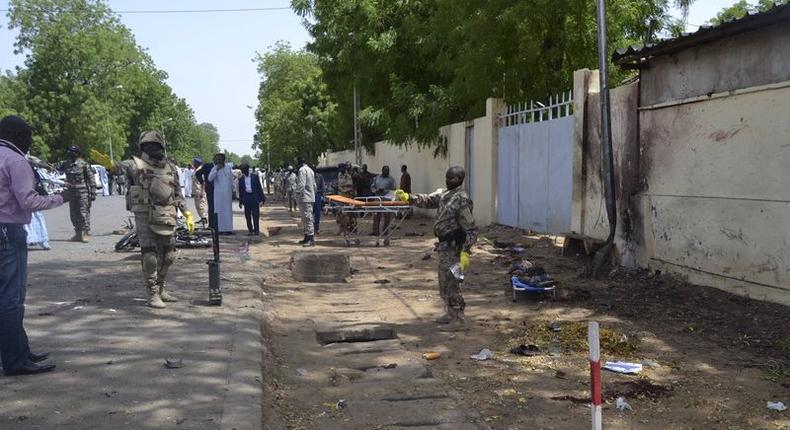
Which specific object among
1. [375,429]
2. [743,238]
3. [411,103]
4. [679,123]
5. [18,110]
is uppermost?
[18,110]

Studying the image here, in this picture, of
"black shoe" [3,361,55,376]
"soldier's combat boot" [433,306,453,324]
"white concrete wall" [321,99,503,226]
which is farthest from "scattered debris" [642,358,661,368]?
"white concrete wall" [321,99,503,226]

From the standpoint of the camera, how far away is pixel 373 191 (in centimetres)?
1719

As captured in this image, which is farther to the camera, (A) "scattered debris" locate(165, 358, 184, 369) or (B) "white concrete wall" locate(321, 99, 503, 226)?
(B) "white concrete wall" locate(321, 99, 503, 226)

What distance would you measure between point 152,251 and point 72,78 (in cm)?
5748

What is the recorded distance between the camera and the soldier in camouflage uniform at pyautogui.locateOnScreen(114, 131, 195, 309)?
7.14 metres

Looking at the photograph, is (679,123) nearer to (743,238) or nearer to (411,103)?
(743,238)

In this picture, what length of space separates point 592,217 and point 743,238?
3.38m

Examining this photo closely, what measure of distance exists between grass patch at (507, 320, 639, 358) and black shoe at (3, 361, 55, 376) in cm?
368

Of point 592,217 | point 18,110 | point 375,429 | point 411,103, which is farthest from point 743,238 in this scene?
point 18,110

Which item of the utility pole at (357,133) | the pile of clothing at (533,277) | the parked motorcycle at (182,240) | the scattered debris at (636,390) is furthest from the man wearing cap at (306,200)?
the utility pole at (357,133)

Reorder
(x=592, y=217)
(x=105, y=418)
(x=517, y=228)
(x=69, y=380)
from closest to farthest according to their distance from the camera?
1. (x=105, y=418)
2. (x=69, y=380)
3. (x=592, y=217)
4. (x=517, y=228)

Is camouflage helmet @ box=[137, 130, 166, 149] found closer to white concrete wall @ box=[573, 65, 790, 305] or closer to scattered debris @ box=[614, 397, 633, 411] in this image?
scattered debris @ box=[614, 397, 633, 411]

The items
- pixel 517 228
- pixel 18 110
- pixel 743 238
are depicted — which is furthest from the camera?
pixel 18 110

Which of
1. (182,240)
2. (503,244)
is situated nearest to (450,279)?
(503,244)
